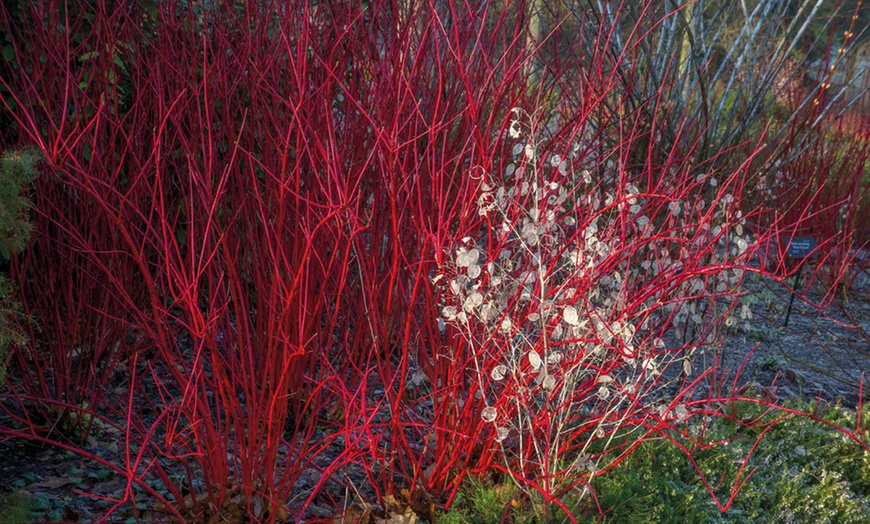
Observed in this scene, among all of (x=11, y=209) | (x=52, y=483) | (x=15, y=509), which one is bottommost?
(x=52, y=483)

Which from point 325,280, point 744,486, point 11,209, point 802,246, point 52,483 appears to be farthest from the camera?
point 802,246

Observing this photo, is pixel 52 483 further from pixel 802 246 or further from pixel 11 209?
pixel 802 246

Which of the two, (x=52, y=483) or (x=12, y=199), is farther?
(x=52, y=483)

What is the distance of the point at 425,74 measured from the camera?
10.7ft

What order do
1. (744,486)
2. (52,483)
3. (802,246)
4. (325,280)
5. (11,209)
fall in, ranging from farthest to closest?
(802,246) < (744,486) < (52,483) < (325,280) < (11,209)

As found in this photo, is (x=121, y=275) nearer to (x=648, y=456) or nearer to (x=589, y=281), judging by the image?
(x=589, y=281)

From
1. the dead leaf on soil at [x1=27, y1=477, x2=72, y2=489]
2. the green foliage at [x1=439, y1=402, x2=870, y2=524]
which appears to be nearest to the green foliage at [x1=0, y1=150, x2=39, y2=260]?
the dead leaf on soil at [x1=27, y1=477, x2=72, y2=489]

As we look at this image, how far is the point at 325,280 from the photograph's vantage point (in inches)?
89.2

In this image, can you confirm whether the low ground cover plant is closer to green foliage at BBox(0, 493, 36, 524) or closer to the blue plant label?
green foliage at BBox(0, 493, 36, 524)

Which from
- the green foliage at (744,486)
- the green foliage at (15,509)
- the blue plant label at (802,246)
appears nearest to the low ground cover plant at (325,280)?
the green foliage at (744,486)

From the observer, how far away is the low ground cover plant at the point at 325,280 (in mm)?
2188

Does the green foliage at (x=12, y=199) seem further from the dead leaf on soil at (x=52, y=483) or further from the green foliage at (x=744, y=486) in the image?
the green foliage at (x=744, y=486)

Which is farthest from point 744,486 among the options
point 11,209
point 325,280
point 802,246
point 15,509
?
point 11,209

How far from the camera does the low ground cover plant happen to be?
2.19m
